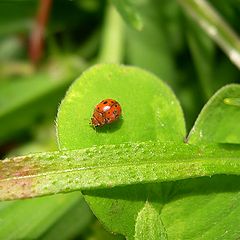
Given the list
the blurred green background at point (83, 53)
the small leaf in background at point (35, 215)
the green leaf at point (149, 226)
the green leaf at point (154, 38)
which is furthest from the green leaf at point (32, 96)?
the green leaf at point (149, 226)

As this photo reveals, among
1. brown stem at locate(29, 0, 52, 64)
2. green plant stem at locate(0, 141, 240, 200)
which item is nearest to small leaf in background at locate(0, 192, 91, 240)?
green plant stem at locate(0, 141, 240, 200)

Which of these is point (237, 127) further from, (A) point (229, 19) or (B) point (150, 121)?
(A) point (229, 19)

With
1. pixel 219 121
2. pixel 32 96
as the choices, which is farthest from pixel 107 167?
pixel 32 96

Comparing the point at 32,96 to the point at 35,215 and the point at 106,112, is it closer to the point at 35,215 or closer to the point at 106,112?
the point at 35,215

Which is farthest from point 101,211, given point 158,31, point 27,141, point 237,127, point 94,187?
point 158,31

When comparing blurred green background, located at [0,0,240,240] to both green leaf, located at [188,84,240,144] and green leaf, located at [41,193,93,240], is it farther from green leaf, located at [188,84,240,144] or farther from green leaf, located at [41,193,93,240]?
green leaf, located at [188,84,240,144]

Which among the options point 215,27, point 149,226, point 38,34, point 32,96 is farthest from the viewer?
point 38,34

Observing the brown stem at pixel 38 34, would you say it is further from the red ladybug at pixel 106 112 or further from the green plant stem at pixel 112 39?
the red ladybug at pixel 106 112
